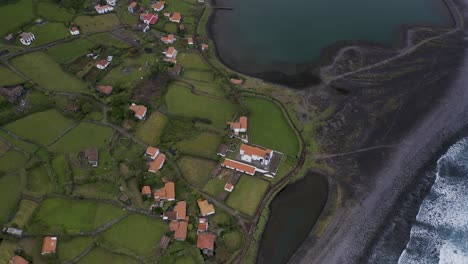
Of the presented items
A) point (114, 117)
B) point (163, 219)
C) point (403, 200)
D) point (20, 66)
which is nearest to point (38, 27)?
point (20, 66)

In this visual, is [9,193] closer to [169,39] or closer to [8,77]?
[8,77]

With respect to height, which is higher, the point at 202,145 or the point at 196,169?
the point at 202,145

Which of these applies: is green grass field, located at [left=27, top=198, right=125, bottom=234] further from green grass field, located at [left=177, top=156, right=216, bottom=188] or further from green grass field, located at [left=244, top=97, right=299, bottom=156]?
green grass field, located at [left=244, top=97, right=299, bottom=156]

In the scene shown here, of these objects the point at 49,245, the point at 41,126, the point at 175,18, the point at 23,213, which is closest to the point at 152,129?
the point at 41,126

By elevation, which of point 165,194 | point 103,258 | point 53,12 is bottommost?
point 103,258

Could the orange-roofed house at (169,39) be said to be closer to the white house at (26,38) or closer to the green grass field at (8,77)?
the white house at (26,38)

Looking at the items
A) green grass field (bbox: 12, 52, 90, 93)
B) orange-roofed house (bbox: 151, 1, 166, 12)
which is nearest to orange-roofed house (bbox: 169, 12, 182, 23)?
orange-roofed house (bbox: 151, 1, 166, 12)

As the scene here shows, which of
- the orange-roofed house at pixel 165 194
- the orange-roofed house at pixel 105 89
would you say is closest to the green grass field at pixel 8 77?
Answer: the orange-roofed house at pixel 105 89
